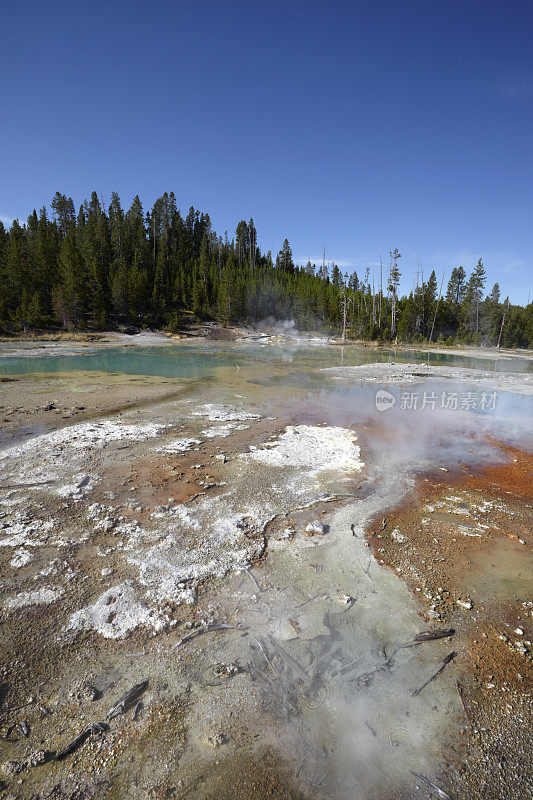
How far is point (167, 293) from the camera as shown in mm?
72625

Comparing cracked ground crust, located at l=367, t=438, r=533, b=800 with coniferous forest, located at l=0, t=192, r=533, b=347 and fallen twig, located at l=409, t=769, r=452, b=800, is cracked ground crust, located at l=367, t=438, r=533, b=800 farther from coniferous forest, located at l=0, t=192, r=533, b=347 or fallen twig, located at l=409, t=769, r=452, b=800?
coniferous forest, located at l=0, t=192, r=533, b=347

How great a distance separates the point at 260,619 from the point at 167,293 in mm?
75737

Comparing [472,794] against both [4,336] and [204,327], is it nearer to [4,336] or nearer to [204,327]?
[4,336]

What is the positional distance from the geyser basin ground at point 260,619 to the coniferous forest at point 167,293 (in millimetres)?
50828

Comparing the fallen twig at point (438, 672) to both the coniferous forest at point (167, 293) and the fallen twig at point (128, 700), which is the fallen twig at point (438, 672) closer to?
the fallen twig at point (128, 700)

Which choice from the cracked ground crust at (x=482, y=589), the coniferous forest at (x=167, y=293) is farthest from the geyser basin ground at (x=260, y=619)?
the coniferous forest at (x=167, y=293)

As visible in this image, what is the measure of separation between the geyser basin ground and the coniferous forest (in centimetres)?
5083

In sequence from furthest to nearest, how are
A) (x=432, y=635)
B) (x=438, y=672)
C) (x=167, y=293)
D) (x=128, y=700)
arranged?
(x=167, y=293)
(x=432, y=635)
(x=438, y=672)
(x=128, y=700)

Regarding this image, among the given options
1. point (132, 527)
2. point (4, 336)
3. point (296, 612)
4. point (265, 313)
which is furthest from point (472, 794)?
point (265, 313)

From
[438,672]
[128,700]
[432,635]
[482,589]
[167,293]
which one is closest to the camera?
[128,700]

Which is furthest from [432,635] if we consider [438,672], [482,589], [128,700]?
[128,700]

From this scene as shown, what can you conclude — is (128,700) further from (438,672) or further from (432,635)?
(432,635)

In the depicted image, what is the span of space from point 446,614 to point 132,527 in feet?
14.8

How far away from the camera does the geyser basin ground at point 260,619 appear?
2.67 m
